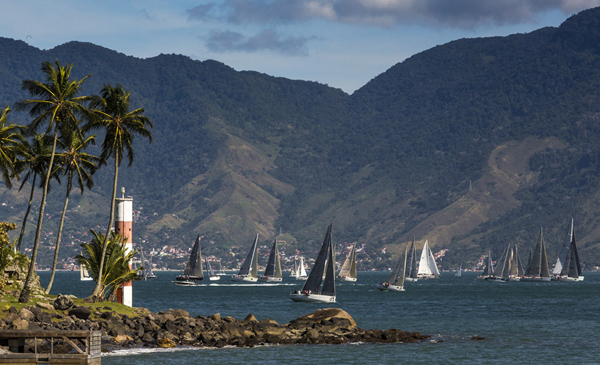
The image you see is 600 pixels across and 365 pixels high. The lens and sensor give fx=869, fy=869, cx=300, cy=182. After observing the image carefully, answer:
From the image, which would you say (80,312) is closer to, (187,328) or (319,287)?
(187,328)

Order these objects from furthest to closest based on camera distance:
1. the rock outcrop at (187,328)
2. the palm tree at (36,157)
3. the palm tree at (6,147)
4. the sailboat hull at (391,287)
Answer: the sailboat hull at (391,287), the palm tree at (36,157), the palm tree at (6,147), the rock outcrop at (187,328)

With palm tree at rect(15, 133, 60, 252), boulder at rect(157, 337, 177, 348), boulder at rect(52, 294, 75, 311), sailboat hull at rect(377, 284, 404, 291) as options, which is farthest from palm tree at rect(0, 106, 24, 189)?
sailboat hull at rect(377, 284, 404, 291)

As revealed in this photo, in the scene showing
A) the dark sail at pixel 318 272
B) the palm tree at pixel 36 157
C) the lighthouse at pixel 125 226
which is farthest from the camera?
the dark sail at pixel 318 272

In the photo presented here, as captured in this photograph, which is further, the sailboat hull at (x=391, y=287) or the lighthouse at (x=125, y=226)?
the sailboat hull at (x=391, y=287)

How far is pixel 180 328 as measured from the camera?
62562 millimetres

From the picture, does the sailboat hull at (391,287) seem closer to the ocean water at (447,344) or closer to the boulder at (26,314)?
the ocean water at (447,344)

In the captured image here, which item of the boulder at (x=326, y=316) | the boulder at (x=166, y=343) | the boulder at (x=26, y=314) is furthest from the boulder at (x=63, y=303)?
the boulder at (x=326, y=316)

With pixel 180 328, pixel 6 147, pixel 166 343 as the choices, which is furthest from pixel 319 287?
pixel 6 147

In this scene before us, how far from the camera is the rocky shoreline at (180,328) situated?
53.4 m

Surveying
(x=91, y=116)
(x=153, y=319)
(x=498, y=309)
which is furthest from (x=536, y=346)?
(x=498, y=309)

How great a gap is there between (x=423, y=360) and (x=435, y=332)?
2063 centimetres

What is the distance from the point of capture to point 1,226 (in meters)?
59.3

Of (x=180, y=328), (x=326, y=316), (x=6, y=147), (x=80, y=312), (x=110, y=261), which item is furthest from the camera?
(x=326, y=316)

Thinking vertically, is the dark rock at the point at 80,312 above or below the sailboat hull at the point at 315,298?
above
